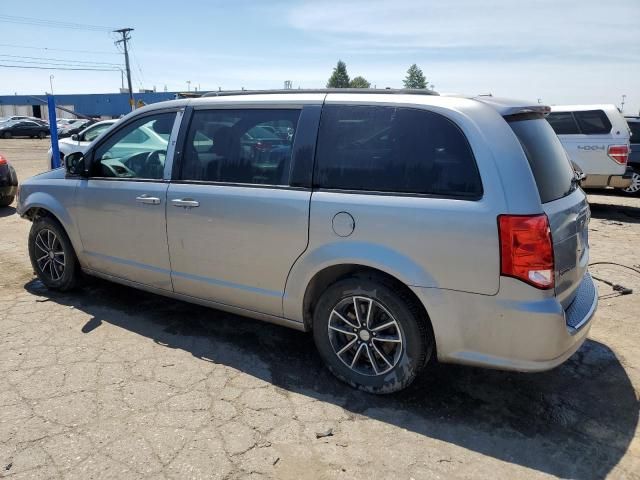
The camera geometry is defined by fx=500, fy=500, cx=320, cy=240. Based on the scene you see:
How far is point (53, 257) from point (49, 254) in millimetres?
66

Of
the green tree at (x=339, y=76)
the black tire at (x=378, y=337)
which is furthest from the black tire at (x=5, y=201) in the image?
the green tree at (x=339, y=76)

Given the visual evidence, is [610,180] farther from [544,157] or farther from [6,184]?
[6,184]

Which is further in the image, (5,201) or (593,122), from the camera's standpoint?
(593,122)

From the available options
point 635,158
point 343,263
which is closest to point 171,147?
point 343,263

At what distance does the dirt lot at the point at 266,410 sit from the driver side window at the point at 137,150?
1266 mm

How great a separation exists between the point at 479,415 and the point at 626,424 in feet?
2.68

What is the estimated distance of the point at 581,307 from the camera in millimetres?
3020

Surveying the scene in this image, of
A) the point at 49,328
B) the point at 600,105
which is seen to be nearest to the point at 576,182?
the point at 49,328

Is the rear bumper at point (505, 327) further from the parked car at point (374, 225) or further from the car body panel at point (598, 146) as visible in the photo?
the car body panel at point (598, 146)

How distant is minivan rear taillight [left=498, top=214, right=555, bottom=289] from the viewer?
8.40 ft

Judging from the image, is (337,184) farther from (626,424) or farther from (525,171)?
(626,424)

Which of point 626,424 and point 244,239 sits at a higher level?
point 244,239

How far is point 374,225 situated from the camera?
2906 millimetres

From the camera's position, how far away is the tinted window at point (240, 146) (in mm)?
3365
